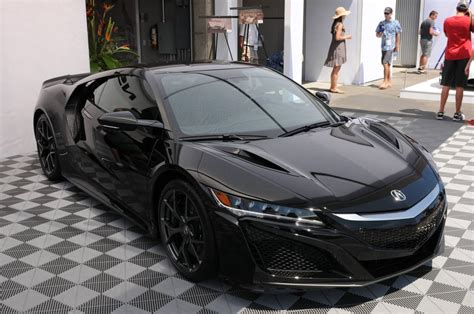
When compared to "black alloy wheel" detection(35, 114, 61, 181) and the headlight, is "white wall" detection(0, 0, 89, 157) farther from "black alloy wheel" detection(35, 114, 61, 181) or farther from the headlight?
the headlight

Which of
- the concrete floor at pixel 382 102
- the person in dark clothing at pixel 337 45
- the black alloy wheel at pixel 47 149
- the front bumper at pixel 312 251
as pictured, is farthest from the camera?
the person in dark clothing at pixel 337 45

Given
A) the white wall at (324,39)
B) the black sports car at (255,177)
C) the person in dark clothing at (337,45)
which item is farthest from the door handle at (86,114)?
the white wall at (324,39)

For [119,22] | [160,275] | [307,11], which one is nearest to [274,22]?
[307,11]

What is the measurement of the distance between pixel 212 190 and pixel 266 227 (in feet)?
1.41

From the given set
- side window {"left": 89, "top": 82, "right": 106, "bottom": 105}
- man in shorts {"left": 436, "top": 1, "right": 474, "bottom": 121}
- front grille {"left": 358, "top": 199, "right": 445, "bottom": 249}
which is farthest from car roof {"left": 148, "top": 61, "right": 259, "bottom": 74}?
man in shorts {"left": 436, "top": 1, "right": 474, "bottom": 121}

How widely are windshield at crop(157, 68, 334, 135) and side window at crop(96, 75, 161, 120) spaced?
0.14 metres

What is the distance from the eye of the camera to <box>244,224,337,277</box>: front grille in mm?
2977

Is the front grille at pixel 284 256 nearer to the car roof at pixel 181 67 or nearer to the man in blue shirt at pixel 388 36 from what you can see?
the car roof at pixel 181 67

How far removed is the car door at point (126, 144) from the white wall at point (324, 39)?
393 inches

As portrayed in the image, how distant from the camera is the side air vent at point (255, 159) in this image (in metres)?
3.30

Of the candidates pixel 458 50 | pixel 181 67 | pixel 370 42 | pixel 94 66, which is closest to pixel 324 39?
pixel 370 42

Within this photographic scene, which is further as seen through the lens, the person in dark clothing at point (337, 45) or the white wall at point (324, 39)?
the white wall at point (324, 39)

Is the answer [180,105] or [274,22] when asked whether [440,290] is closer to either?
[180,105]

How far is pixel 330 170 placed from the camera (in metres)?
3.33
